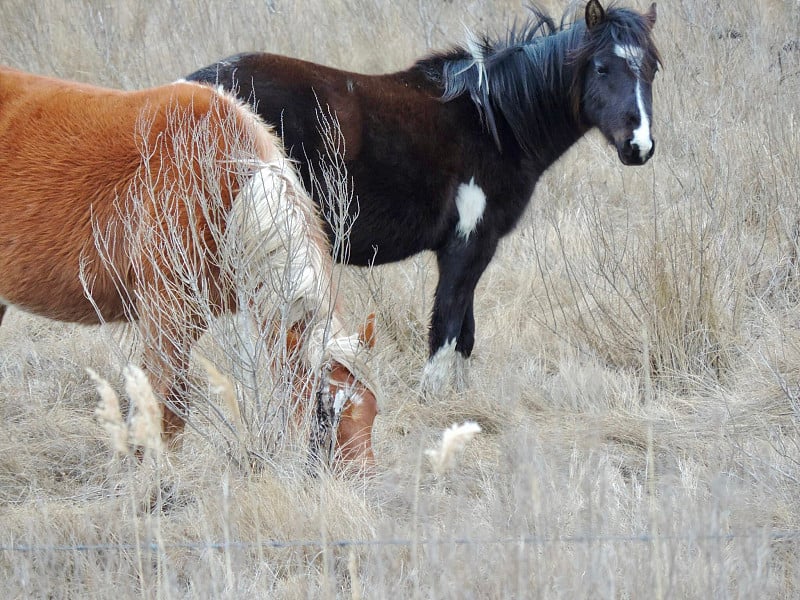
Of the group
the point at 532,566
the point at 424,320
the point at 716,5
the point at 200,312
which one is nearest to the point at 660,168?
the point at 716,5

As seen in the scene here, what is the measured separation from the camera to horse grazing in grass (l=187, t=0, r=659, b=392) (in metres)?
4.24

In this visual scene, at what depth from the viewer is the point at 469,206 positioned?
4.41 m

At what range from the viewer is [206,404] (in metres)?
Answer: 3.35

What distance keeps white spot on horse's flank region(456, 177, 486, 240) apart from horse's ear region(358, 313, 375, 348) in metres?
1.61

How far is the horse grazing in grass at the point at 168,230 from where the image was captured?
2924 millimetres

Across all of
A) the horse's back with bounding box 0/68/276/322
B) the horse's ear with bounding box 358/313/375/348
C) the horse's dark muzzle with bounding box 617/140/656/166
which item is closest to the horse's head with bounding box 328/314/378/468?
the horse's ear with bounding box 358/313/375/348

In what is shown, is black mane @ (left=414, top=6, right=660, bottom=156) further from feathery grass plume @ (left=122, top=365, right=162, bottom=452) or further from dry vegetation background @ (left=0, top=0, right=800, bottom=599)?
feathery grass plume @ (left=122, top=365, right=162, bottom=452)

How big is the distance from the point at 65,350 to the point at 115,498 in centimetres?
210

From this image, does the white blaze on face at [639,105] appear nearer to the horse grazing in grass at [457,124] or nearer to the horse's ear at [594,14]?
the horse grazing in grass at [457,124]

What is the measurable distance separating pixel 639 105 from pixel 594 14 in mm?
502

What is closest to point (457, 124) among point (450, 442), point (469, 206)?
point (469, 206)

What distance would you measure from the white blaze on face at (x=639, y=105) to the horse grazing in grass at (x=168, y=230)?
1.77 meters

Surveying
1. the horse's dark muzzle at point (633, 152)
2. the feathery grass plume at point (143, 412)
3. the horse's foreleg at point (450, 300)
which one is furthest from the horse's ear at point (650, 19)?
the feathery grass plume at point (143, 412)

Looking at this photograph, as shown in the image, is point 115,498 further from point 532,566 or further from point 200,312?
point 532,566
